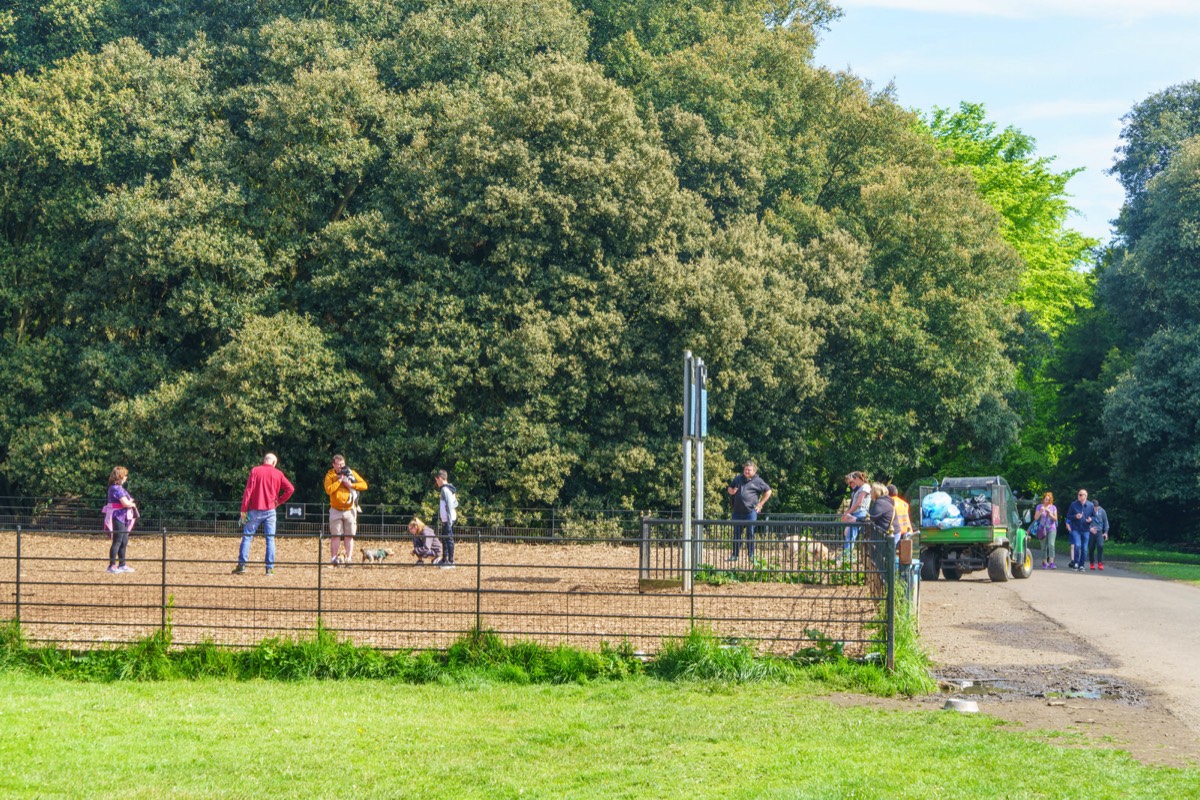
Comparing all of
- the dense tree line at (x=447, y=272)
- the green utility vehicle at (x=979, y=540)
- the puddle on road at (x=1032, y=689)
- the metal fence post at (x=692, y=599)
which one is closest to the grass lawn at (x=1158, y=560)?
the green utility vehicle at (x=979, y=540)

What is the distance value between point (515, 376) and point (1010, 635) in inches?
753

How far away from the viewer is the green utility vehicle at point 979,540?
995 inches

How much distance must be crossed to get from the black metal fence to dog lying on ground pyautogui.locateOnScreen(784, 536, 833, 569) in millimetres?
24

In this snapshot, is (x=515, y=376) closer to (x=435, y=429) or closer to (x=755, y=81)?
(x=435, y=429)

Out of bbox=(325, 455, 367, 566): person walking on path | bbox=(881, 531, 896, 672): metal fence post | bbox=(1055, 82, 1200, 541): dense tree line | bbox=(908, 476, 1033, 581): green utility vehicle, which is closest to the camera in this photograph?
bbox=(881, 531, 896, 672): metal fence post

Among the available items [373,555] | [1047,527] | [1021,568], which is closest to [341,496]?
[373,555]

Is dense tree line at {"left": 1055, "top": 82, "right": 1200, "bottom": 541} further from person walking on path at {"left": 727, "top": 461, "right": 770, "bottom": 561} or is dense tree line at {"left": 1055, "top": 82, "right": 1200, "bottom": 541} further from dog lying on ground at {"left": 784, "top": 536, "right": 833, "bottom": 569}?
dog lying on ground at {"left": 784, "top": 536, "right": 833, "bottom": 569}

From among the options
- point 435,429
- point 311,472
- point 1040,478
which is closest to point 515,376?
point 435,429

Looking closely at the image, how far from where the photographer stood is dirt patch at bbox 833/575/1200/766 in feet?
32.4

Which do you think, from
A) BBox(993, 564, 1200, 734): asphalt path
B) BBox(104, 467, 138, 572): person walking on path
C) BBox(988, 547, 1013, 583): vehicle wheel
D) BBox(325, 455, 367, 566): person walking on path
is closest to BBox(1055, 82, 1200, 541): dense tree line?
BBox(993, 564, 1200, 734): asphalt path

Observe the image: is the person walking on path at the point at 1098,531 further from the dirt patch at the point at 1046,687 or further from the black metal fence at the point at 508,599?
the black metal fence at the point at 508,599

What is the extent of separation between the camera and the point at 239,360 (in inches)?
1292

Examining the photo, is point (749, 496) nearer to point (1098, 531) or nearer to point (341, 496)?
point (341, 496)

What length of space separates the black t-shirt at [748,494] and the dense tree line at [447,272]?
1152 centimetres
